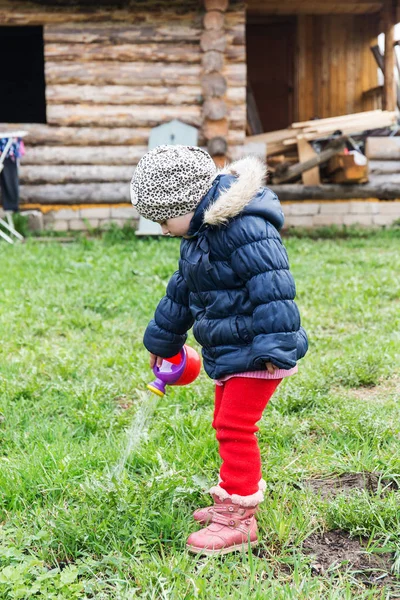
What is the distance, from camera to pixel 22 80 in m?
17.5

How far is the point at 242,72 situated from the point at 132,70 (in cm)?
160

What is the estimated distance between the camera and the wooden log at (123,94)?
10281mm

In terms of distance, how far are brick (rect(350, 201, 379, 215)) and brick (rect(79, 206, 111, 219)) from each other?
12.7 ft

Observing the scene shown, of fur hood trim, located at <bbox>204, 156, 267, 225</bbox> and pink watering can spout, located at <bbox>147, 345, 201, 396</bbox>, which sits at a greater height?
fur hood trim, located at <bbox>204, 156, 267, 225</bbox>

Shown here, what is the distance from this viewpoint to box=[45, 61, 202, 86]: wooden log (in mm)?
10281

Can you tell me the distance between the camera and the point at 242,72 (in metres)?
10.4

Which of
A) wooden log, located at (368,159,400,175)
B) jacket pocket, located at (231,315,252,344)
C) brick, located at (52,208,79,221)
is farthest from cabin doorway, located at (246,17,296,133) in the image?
jacket pocket, located at (231,315,252,344)

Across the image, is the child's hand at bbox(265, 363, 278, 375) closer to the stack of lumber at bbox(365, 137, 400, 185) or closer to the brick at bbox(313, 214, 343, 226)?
the brick at bbox(313, 214, 343, 226)

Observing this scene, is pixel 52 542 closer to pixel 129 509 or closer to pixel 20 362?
pixel 129 509

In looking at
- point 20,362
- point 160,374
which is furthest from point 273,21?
point 160,374

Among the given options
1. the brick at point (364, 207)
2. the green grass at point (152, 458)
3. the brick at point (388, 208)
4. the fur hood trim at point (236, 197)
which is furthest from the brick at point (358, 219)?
the fur hood trim at point (236, 197)

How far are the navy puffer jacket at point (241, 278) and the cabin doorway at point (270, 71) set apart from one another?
14720mm

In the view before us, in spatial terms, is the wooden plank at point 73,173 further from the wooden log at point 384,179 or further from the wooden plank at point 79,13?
the wooden log at point 384,179

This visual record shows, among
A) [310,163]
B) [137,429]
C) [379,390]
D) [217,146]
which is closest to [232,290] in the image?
[137,429]
